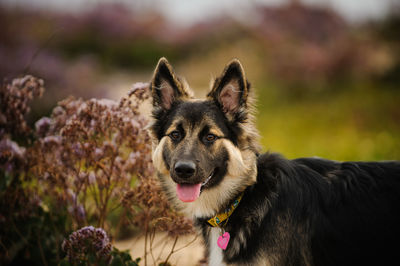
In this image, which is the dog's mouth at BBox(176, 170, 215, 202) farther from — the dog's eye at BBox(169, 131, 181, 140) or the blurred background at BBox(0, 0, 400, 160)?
A: the blurred background at BBox(0, 0, 400, 160)

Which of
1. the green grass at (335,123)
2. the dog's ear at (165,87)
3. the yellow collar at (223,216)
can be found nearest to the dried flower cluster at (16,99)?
the dog's ear at (165,87)

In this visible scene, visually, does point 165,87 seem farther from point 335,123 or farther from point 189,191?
point 335,123

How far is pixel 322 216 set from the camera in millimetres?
2934

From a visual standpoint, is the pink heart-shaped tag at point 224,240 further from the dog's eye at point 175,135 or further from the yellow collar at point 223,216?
the dog's eye at point 175,135

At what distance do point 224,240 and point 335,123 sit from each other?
28.6 feet

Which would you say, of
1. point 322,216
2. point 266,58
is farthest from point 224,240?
point 266,58

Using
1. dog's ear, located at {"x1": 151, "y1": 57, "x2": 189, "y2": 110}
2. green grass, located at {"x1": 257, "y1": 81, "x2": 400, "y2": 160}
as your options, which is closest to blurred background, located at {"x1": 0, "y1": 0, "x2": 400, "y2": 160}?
green grass, located at {"x1": 257, "y1": 81, "x2": 400, "y2": 160}

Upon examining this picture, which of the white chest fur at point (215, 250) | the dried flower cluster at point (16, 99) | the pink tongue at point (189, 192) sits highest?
the dried flower cluster at point (16, 99)

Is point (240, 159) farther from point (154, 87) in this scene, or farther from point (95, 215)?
point (95, 215)

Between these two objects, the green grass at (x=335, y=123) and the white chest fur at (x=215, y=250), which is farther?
the green grass at (x=335, y=123)

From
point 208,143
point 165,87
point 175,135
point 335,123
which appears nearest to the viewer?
point 208,143

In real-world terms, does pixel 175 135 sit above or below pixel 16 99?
below

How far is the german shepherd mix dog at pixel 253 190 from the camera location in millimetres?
2838

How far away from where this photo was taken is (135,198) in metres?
3.49
